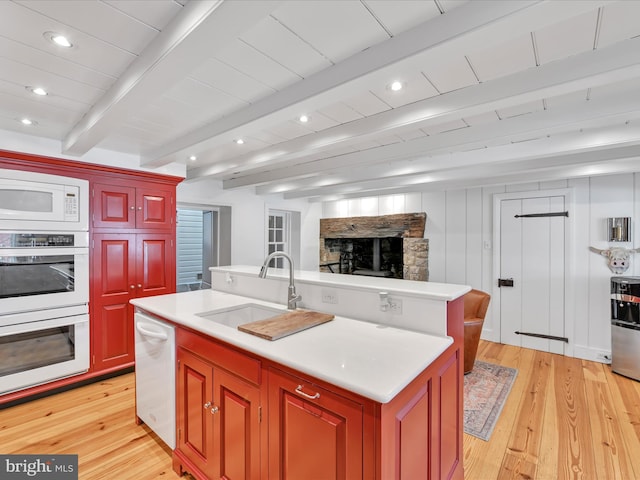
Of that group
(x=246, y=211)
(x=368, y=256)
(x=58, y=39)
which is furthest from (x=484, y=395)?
(x=246, y=211)

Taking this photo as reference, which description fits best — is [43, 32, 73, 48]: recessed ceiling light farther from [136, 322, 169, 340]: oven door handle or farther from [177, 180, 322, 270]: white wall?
[177, 180, 322, 270]: white wall

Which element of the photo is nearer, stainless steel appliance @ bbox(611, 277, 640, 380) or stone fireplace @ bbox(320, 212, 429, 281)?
stainless steel appliance @ bbox(611, 277, 640, 380)

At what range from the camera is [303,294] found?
2078 millimetres

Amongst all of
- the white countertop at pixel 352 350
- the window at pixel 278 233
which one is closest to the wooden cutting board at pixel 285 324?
the white countertop at pixel 352 350

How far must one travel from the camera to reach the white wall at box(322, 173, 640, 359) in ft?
11.4

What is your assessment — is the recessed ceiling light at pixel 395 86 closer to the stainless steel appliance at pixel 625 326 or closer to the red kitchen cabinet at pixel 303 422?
the red kitchen cabinet at pixel 303 422

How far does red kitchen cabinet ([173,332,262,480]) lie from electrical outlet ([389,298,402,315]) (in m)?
0.78

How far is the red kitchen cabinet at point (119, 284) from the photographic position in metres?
2.96

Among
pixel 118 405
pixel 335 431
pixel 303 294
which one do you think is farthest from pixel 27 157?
pixel 335 431

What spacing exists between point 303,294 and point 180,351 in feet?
2.63

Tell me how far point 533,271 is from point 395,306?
327cm

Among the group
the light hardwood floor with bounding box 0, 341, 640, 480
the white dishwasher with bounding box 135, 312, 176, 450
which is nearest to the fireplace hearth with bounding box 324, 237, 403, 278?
the light hardwood floor with bounding box 0, 341, 640, 480

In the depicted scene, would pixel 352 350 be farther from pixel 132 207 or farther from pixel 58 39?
pixel 132 207

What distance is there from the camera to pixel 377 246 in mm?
5527
